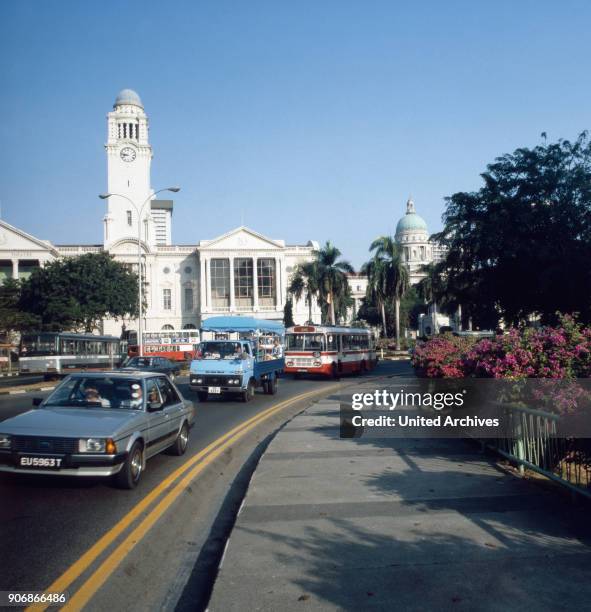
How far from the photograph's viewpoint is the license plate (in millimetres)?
7469

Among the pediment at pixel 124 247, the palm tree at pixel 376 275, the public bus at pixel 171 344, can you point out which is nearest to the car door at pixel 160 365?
the public bus at pixel 171 344

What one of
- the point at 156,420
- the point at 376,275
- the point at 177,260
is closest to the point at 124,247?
the point at 177,260

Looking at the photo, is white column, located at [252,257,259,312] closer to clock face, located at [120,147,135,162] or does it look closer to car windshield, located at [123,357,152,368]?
clock face, located at [120,147,135,162]

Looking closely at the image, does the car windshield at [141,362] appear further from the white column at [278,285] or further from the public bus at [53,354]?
the white column at [278,285]

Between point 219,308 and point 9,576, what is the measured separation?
84592 mm

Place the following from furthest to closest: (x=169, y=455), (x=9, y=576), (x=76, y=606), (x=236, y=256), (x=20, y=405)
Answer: (x=236, y=256)
(x=20, y=405)
(x=169, y=455)
(x=9, y=576)
(x=76, y=606)

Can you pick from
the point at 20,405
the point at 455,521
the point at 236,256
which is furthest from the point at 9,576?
the point at 236,256

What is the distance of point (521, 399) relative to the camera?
345 inches

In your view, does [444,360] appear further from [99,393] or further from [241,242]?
[241,242]

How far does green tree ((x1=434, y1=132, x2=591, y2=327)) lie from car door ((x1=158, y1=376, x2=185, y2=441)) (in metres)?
22.2

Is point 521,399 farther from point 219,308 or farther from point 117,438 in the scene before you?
point 219,308

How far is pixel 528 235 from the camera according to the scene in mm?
30906

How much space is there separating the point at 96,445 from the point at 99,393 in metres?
1.70

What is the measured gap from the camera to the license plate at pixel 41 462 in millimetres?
7469
